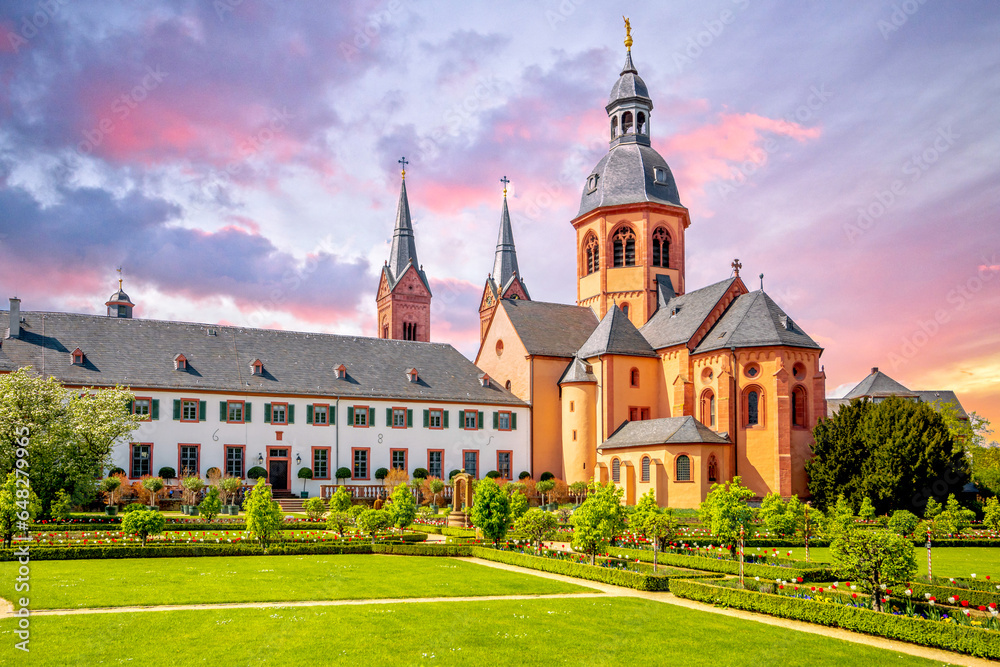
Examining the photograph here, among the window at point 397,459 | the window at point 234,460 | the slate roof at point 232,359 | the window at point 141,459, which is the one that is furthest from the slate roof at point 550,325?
the window at point 141,459

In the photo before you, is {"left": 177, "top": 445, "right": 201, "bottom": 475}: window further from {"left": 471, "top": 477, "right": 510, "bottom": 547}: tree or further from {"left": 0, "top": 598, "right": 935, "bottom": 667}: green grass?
{"left": 0, "top": 598, "right": 935, "bottom": 667}: green grass

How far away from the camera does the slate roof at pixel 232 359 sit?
1882 inches

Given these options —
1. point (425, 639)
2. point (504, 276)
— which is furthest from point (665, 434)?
point (504, 276)

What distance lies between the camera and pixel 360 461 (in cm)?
5275

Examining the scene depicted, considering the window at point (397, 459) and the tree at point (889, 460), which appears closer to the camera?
the tree at point (889, 460)

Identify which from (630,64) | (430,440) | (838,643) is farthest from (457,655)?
(630,64)

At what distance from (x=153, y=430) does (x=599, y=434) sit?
2761cm

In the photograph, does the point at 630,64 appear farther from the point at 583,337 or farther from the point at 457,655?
the point at 457,655

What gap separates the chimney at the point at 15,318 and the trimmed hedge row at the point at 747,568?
3996cm

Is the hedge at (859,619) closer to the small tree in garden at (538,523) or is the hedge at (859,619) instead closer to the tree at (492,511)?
the small tree in garden at (538,523)

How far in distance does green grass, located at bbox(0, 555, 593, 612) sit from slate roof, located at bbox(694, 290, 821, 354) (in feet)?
95.2

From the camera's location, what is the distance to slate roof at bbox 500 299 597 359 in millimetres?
58969

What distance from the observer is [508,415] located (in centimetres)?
5734

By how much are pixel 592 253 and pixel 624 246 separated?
3052mm
